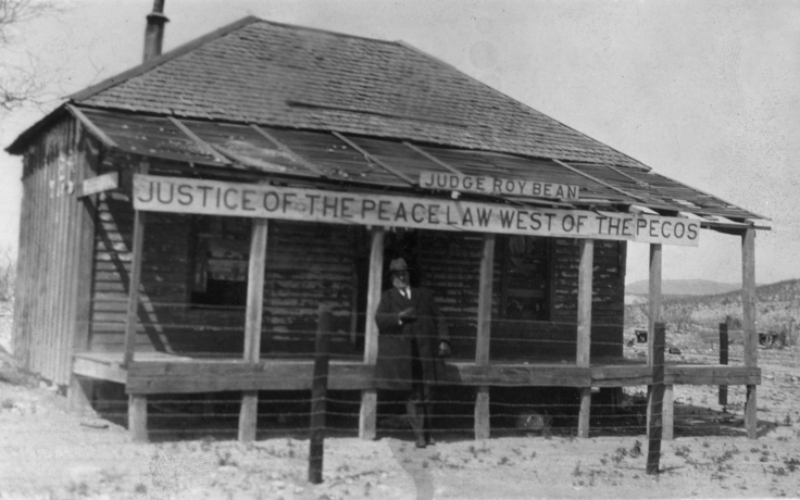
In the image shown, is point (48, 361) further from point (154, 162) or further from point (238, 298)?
point (154, 162)

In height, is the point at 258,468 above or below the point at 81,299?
below

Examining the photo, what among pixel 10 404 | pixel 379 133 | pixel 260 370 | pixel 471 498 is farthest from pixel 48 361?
pixel 471 498

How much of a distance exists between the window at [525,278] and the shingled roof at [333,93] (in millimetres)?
1565

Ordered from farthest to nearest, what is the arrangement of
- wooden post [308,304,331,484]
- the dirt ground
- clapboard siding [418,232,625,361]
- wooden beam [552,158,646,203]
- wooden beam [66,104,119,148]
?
1. clapboard siding [418,232,625,361]
2. wooden beam [552,158,646,203]
3. wooden beam [66,104,119,148]
4. wooden post [308,304,331,484]
5. the dirt ground

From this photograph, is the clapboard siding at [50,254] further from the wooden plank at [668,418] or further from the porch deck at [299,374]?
the wooden plank at [668,418]

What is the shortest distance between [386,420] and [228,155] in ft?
13.1

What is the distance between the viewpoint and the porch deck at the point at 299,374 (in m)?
9.96

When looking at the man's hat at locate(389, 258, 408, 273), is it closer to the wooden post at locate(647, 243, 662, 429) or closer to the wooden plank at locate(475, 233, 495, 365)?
the wooden plank at locate(475, 233, 495, 365)

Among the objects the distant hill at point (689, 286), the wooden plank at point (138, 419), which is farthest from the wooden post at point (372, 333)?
the distant hill at point (689, 286)

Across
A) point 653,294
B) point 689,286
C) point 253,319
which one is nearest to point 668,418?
point 653,294

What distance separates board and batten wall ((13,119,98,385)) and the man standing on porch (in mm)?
4171

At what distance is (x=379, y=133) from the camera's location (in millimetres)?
14031

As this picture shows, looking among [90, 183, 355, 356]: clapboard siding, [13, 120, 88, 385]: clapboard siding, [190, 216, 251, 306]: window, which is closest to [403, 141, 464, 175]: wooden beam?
[90, 183, 355, 356]: clapboard siding

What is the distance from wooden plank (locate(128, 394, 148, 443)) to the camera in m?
9.81
